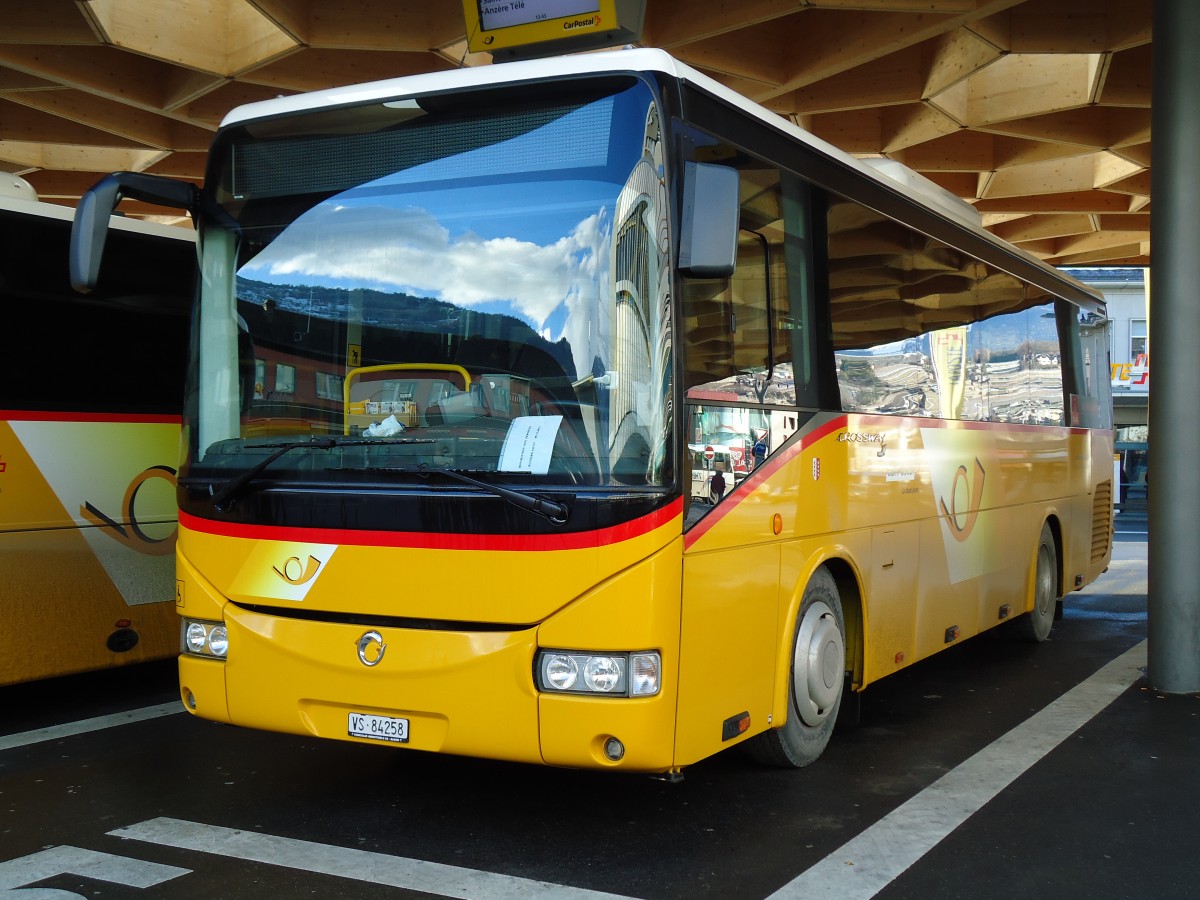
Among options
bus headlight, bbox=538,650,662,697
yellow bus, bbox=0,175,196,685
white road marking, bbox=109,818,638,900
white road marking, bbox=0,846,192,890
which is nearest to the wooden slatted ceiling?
yellow bus, bbox=0,175,196,685

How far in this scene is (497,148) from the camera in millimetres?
5145

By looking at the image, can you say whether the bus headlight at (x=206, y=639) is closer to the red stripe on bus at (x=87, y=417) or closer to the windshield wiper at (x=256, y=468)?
the windshield wiper at (x=256, y=468)

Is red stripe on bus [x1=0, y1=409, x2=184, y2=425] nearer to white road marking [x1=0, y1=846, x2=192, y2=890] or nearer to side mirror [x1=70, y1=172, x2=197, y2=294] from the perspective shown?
side mirror [x1=70, y1=172, x2=197, y2=294]

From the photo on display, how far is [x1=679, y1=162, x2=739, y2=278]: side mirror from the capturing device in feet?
16.3

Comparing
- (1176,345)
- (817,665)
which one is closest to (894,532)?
(817,665)

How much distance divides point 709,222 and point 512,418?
109cm

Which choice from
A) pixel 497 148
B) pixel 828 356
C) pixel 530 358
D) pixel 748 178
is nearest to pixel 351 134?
pixel 497 148

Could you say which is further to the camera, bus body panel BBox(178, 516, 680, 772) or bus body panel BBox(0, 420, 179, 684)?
bus body panel BBox(0, 420, 179, 684)

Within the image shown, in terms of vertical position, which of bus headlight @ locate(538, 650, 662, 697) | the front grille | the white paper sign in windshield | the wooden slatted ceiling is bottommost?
bus headlight @ locate(538, 650, 662, 697)

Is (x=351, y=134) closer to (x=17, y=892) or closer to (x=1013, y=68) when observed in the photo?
(x=17, y=892)

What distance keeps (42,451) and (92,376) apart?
601 mm

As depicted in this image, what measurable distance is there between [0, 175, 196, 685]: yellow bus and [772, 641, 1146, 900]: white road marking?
5.02 m

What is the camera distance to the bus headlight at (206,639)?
5527 millimetres

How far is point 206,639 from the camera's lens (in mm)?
5590
